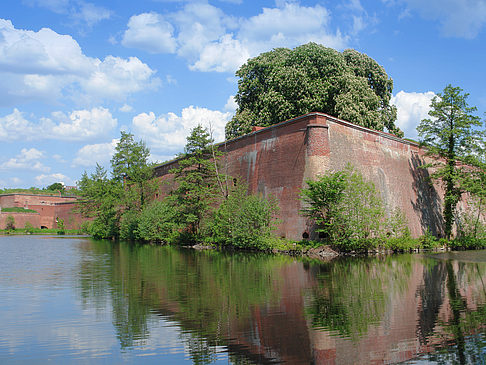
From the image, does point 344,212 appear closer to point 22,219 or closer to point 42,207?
point 22,219

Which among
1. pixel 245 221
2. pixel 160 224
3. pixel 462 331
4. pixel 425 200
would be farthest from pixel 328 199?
pixel 160 224

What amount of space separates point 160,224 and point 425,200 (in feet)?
63.6

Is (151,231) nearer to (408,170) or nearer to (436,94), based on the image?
(408,170)

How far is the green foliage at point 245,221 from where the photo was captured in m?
21.4

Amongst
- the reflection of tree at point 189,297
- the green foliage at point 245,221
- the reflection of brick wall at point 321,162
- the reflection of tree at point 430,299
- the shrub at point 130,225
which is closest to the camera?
the reflection of tree at point 189,297

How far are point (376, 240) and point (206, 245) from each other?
11081 mm

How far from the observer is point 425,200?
2758 cm

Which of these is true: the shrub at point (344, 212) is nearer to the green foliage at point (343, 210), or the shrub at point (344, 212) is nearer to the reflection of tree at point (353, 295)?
the green foliage at point (343, 210)

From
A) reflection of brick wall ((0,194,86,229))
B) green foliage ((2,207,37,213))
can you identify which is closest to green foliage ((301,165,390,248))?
reflection of brick wall ((0,194,86,229))

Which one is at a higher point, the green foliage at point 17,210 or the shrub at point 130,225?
the green foliage at point 17,210

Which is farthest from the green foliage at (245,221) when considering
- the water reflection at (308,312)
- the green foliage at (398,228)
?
the water reflection at (308,312)

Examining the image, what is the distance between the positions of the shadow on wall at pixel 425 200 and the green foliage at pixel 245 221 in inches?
420

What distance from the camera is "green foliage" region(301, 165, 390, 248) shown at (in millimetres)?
18859

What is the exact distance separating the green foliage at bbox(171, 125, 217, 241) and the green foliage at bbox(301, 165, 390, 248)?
941 cm
